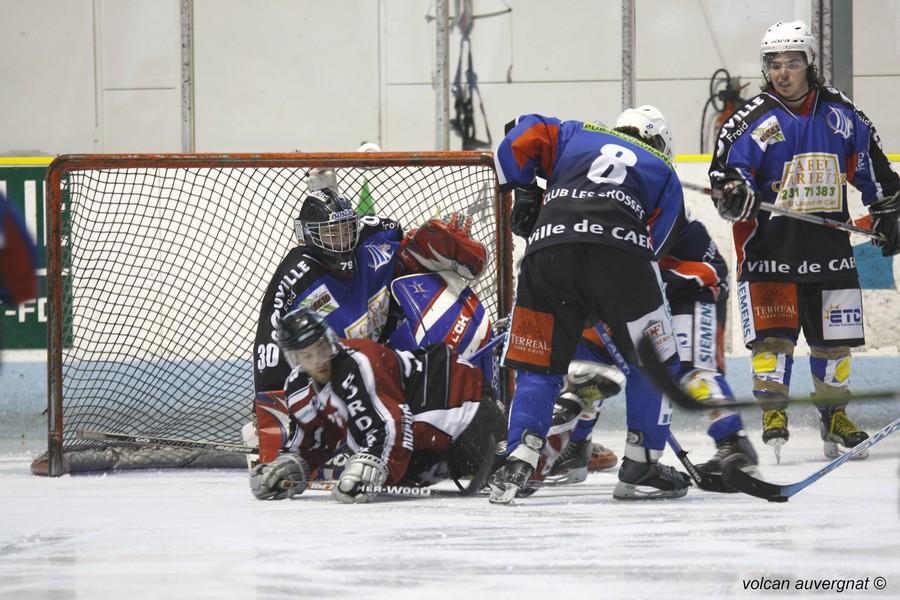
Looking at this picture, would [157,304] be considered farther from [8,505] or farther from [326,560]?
[326,560]

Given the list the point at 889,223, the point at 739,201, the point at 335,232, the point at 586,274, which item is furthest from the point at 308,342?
the point at 889,223

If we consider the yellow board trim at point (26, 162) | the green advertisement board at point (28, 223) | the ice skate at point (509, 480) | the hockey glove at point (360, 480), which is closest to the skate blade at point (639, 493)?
the ice skate at point (509, 480)

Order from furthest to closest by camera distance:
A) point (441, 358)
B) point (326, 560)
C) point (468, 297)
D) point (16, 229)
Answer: point (468, 297) → point (441, 358) → point (326, 560) → point (16, 229)

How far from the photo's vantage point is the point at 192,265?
4848 mm

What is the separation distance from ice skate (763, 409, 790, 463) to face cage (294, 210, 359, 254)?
1386 millimetres

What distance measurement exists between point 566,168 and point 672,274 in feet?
1.98

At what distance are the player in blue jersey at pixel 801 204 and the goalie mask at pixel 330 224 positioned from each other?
1147 millimetres

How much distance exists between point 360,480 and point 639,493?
715 mm

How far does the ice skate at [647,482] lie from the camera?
3.39m

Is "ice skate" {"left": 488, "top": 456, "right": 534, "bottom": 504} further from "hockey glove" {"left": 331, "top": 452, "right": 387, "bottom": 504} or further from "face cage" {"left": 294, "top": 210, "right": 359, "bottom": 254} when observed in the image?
"face cage" {"left": 294, "top": 210, "right": 359, "bottom": 254}

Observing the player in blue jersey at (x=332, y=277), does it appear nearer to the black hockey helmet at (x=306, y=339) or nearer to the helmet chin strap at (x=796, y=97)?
the black hockey helmet at (x=306, y=339)

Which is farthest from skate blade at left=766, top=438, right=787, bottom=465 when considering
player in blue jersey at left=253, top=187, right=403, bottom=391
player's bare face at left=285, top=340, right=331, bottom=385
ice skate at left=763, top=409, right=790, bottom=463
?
player's bare face at left=285, top=340, right=331, bottom=385

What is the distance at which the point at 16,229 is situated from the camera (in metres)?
1.96

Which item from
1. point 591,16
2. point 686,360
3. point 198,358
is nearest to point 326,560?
point 686,360
